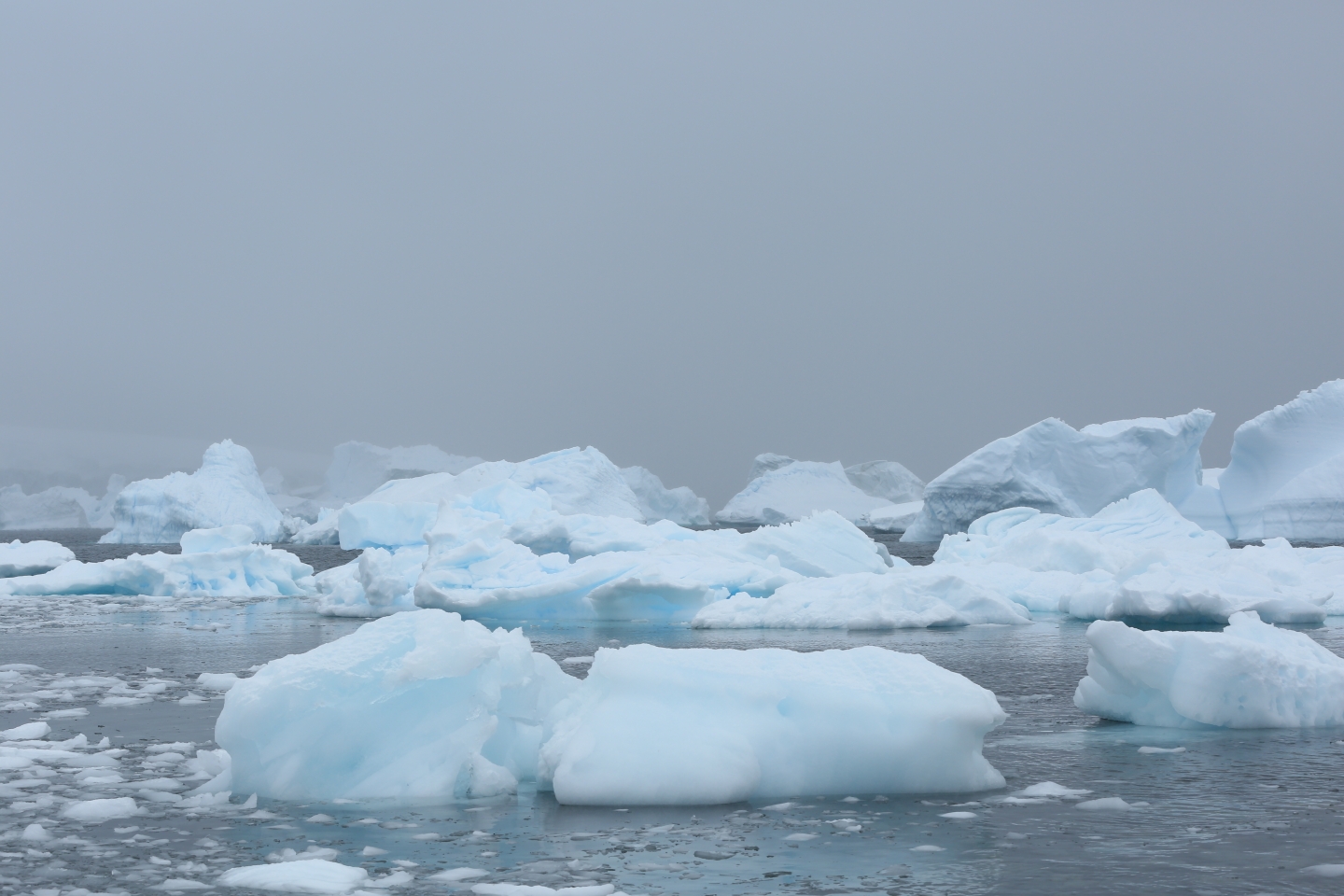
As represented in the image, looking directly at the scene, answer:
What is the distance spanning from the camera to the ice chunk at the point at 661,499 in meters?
56.0

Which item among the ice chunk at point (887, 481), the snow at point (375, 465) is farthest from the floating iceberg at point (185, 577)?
the ice chunk at point (887, 481)

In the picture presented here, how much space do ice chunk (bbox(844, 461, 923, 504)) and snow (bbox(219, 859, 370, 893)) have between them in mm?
66851

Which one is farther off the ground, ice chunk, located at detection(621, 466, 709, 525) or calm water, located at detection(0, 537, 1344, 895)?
ice chunk, located at detection(621, 466, 709, 525)

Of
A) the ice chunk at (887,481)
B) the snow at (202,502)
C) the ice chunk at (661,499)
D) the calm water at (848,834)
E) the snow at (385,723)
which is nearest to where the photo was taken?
the calm water at (848,834)

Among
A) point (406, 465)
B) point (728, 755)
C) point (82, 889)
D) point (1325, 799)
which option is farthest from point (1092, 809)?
point (406, 465)

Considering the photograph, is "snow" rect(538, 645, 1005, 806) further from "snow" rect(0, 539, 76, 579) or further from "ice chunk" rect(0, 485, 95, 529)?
"ice chunk" rect(0, 485, 95, 529)

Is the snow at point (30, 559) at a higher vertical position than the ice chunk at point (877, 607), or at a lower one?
higher

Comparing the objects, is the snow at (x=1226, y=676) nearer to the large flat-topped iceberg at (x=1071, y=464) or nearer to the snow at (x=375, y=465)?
the large flat-topped iceberg at (x=1071, y=464)

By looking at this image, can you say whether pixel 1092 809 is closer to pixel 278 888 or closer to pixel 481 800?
pixel 481 800

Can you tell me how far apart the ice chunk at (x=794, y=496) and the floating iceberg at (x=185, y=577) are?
3500 cm

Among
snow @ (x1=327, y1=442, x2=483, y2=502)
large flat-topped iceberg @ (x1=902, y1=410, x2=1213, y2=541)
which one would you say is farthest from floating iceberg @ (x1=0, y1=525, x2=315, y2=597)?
snow @ (x1=327, y1=442, x2=483, y2=502)

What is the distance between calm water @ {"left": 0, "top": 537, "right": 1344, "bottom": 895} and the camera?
168 inches

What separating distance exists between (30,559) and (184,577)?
912cm

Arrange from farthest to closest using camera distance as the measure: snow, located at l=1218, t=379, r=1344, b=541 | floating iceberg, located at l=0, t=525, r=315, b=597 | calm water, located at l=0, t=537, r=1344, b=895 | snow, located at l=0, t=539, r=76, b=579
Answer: snow, located at l=1218, t=379, r=1344, b=541, snow, located at l=0, t=539, r=76, b=579, floating iceberg, located at l=0, t=525, r=315, b=597, calm water, located at l=0, t=537, r=1344, b=895
